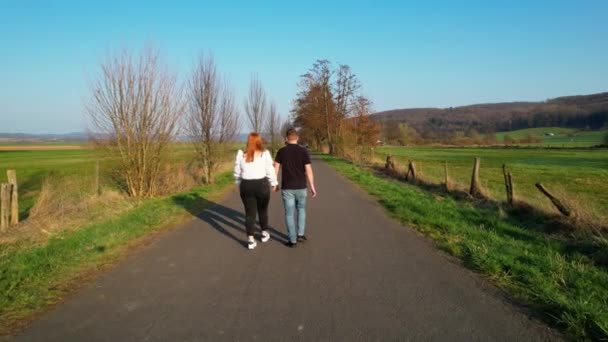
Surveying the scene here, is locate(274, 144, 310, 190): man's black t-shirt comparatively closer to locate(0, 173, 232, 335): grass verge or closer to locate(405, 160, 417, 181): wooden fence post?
locate(0, 173, 232, 335): grass verge

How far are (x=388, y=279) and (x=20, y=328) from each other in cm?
386

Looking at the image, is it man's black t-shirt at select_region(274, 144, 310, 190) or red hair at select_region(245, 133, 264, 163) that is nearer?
red hair at select_region(245, 133, 264, 163)

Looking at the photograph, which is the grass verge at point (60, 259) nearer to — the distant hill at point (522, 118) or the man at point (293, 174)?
the man at point (293, 174)

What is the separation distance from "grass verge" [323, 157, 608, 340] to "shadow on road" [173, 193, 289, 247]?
3.08m

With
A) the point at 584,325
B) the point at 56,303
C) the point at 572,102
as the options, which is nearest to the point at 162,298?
the point at 56,303

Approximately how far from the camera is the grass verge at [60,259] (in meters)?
4.26

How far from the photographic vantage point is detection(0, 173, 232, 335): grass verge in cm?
426

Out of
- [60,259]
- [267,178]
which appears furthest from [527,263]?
[60,259]

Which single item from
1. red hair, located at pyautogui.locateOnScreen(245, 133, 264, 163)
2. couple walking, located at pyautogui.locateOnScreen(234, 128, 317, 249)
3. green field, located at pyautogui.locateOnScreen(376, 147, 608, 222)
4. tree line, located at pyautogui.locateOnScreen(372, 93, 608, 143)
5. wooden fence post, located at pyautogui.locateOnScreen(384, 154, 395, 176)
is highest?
tree line, located at pyautogui.locateOnScreen(372, 93, 608, 143)

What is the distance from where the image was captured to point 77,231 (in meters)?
8.03

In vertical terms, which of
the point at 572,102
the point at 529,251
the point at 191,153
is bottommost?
the point at 529,251

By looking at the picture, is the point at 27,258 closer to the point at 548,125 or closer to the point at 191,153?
the point at 191,153

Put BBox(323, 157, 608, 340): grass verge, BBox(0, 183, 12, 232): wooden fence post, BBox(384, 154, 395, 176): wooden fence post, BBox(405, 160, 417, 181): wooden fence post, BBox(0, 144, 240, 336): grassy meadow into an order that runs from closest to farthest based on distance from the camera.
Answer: BBox(323, 157, 608, 340): grass verge, BBox(0, 144, 240, 336): grassy meadow, BBox(0, 183, 12, 232): wooden fence post, BBox(405, 160, 417, 181): wooden fence post, BBox(384, 154, 395, 176): wooden fence post

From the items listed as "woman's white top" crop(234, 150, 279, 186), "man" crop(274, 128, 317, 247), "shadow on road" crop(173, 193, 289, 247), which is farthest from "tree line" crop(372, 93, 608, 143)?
"woman's white top" crop(234, 150, 279, 186)
